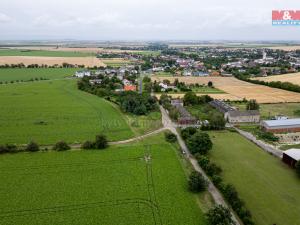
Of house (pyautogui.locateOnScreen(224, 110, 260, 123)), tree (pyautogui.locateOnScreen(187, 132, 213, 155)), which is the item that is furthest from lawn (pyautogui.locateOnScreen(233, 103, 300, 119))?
tree (pyautogui.locateOnScreen(187, 132, 213, 155))

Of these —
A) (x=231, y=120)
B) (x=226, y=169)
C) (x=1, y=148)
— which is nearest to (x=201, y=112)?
(x=231, y=120)

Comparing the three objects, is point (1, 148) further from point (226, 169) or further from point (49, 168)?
point (226, 169)

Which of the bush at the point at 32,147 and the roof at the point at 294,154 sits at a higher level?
the bush at the point at 32,147

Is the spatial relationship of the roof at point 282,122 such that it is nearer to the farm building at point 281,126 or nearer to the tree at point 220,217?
the farm building at point 281,126

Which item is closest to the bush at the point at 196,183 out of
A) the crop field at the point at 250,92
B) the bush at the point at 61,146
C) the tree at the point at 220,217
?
the tree at the point at 220,217

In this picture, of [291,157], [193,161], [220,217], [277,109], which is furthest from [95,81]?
[220,217]
